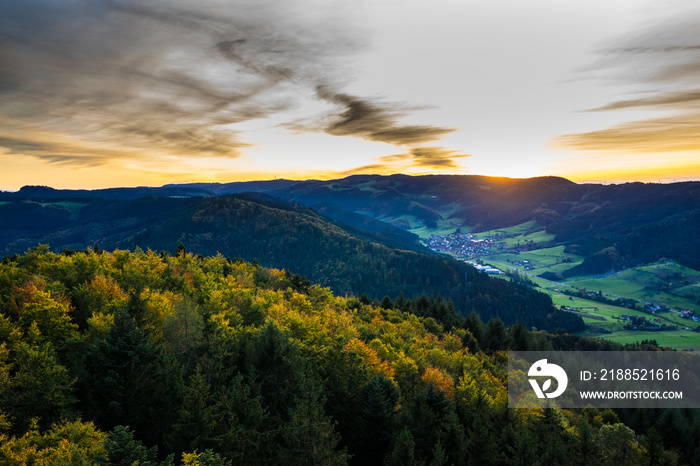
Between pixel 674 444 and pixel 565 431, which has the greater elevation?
pixel 565 431

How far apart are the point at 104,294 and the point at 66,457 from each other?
2349 centimetres

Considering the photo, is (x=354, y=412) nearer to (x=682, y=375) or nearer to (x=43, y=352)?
(x=43, y=352)

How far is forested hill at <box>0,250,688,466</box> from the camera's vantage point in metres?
22.9

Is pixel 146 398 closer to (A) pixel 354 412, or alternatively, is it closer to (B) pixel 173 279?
(A) pixel 354 412

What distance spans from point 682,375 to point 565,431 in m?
102

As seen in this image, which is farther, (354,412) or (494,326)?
(494,326)

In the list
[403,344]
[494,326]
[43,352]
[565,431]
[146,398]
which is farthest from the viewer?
[494,326]

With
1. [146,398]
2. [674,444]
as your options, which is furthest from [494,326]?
[146,398]

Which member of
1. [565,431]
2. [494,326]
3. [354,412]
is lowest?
[494,326]

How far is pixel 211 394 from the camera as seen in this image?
1120 inches

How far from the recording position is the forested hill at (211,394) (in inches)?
900

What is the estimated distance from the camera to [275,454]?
2820 centimetres

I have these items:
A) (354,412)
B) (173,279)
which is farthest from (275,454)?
(173,279)

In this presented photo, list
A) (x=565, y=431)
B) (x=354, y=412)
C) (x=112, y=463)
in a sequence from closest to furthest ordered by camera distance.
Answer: (x=112, y=463) < (x=354, y=412) < (x=565, y=431)
